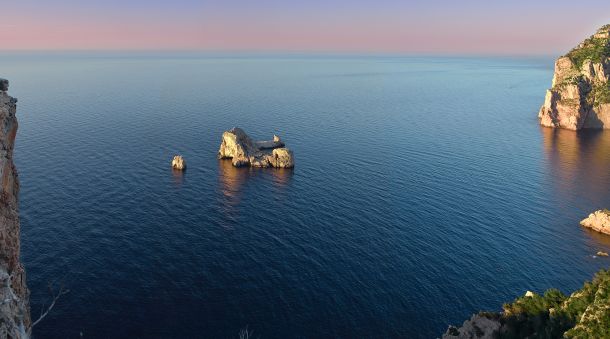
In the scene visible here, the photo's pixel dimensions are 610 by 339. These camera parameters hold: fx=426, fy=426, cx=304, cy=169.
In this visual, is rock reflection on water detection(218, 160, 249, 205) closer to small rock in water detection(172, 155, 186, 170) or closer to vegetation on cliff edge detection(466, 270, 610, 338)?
small rock in water detection(172, 155, 186, 170)

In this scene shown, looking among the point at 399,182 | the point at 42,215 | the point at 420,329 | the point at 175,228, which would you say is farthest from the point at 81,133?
the point at 420,329

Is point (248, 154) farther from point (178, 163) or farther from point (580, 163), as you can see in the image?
point (580, 163)

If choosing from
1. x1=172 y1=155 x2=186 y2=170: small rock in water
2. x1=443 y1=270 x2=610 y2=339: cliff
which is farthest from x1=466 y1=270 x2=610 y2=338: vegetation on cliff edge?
x1=172 y1=155 x2=186 y2=170: small rock in water

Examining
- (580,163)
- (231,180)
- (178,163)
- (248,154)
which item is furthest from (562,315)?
(580,163)

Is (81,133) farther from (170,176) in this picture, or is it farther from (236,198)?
(236,198)

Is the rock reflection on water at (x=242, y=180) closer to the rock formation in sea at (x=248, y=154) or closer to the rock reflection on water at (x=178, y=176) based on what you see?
the rock formation in sea at (x=248, y=154)
